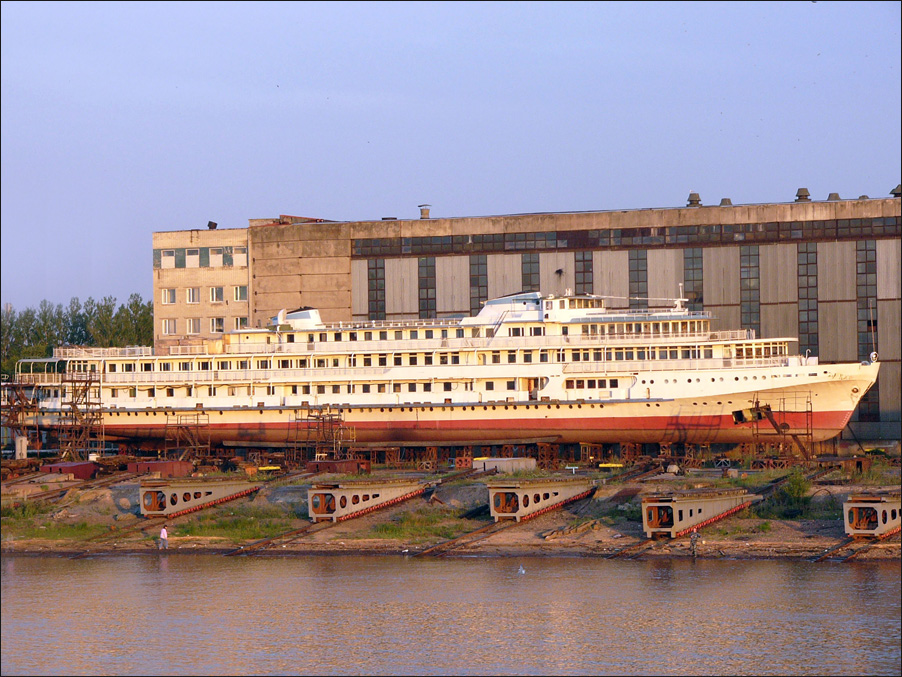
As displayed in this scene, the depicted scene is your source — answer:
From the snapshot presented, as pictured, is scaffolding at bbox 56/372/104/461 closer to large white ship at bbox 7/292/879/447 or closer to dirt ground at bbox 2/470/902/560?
large white ship at bbox 7/292/879/447

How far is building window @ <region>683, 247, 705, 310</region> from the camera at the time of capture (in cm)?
7756

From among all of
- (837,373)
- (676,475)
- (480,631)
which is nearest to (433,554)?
(480,631)

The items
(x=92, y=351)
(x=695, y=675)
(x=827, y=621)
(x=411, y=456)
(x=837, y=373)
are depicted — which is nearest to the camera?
(x=695, y=675)

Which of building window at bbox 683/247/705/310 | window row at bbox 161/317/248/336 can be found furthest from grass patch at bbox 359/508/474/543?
window row at bbox 161/317/248/336

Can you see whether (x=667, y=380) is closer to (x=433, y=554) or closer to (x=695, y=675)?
(x=433, y=554)

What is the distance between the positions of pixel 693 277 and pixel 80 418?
1485 inches

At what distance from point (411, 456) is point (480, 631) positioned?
38.1m

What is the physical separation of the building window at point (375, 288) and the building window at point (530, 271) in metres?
9.22

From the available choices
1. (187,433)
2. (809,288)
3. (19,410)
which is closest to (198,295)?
(187,433)

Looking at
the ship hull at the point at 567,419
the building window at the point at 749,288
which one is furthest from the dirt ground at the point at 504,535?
the building window at the point at 749,288

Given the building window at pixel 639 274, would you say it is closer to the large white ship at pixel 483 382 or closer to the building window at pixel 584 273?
the large white ship at pixel 483 382

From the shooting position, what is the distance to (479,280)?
80438 millimetres

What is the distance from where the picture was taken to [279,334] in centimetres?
7594

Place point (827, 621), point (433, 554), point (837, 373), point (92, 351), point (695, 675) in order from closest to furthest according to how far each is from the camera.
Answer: point (695, 675) < point (827, 621) < point (433, 554) < point (837, 373) < point (92, 351)
